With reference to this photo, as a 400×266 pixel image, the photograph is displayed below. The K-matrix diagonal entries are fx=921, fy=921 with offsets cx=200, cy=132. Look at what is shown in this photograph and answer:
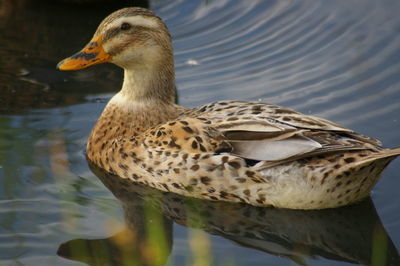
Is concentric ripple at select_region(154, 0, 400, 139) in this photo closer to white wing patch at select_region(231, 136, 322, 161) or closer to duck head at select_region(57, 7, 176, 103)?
duck head at select_region(57, 7, 176, 103)

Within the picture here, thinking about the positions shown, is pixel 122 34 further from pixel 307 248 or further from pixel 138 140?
pixel 307 248

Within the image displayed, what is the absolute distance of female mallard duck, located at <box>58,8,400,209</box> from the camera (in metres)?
6.21

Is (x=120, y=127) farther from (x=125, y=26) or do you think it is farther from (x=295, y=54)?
(x=295, y=54)

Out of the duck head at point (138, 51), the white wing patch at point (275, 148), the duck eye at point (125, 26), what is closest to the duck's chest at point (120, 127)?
the duck head at point (138, 51)

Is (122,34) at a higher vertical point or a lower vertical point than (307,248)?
higher

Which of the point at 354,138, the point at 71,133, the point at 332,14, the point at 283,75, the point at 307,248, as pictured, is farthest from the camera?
the point at 332,14

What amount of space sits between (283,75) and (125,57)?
202cm

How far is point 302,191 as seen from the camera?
6.25 metres

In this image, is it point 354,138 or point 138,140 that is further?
point 138,140

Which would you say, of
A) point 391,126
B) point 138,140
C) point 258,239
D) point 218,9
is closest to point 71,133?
point 138,140

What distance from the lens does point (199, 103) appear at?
800cm

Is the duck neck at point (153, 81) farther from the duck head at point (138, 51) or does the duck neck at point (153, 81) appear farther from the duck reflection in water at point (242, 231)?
the duck reflection in water at point (242, 231)

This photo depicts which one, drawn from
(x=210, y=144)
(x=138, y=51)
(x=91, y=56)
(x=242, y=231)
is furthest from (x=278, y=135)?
(x=91, y=56)

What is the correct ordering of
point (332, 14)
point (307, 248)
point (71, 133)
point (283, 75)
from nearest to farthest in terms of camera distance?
point (307, 248)
point (71, 133)
point (283, 75)
point (332, 14)
